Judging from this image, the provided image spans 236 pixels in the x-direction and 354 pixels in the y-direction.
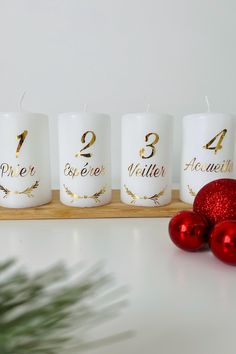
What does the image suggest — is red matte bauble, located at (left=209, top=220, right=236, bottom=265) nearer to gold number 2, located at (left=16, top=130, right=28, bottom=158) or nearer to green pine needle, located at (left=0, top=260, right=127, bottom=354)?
green pine needle, located at (left=0, top=260, right=127, bottom=354)

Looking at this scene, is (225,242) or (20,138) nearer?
(225,242)

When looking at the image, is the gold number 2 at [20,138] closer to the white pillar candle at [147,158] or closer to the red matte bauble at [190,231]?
the white pillar candle at [147,158]

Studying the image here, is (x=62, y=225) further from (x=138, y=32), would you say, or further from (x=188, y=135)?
(x=138, y=32)

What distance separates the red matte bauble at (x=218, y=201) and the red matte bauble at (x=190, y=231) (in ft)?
0.11

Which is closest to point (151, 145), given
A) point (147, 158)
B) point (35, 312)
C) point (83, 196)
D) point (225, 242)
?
point (147, 158)

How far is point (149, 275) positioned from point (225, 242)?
8cm

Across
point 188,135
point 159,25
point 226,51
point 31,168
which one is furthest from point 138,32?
point 31,168

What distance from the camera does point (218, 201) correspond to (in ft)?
1.25

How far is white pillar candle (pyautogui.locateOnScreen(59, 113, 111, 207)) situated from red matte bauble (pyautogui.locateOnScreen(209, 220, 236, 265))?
0.26 meters

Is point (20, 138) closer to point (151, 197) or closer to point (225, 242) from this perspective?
point (151, 197)

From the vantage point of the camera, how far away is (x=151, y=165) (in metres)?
0.53

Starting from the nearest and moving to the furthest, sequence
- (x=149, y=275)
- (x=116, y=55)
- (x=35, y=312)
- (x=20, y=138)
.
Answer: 1. (x=35, y=312)
2. (x=149, y=275)
3. (x=20, y=138)
4. (x=116, y=55)

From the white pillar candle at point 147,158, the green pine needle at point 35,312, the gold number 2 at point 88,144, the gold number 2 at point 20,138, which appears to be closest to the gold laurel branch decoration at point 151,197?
the white pillar candle at point 147,158

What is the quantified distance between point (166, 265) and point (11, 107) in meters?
0.58
